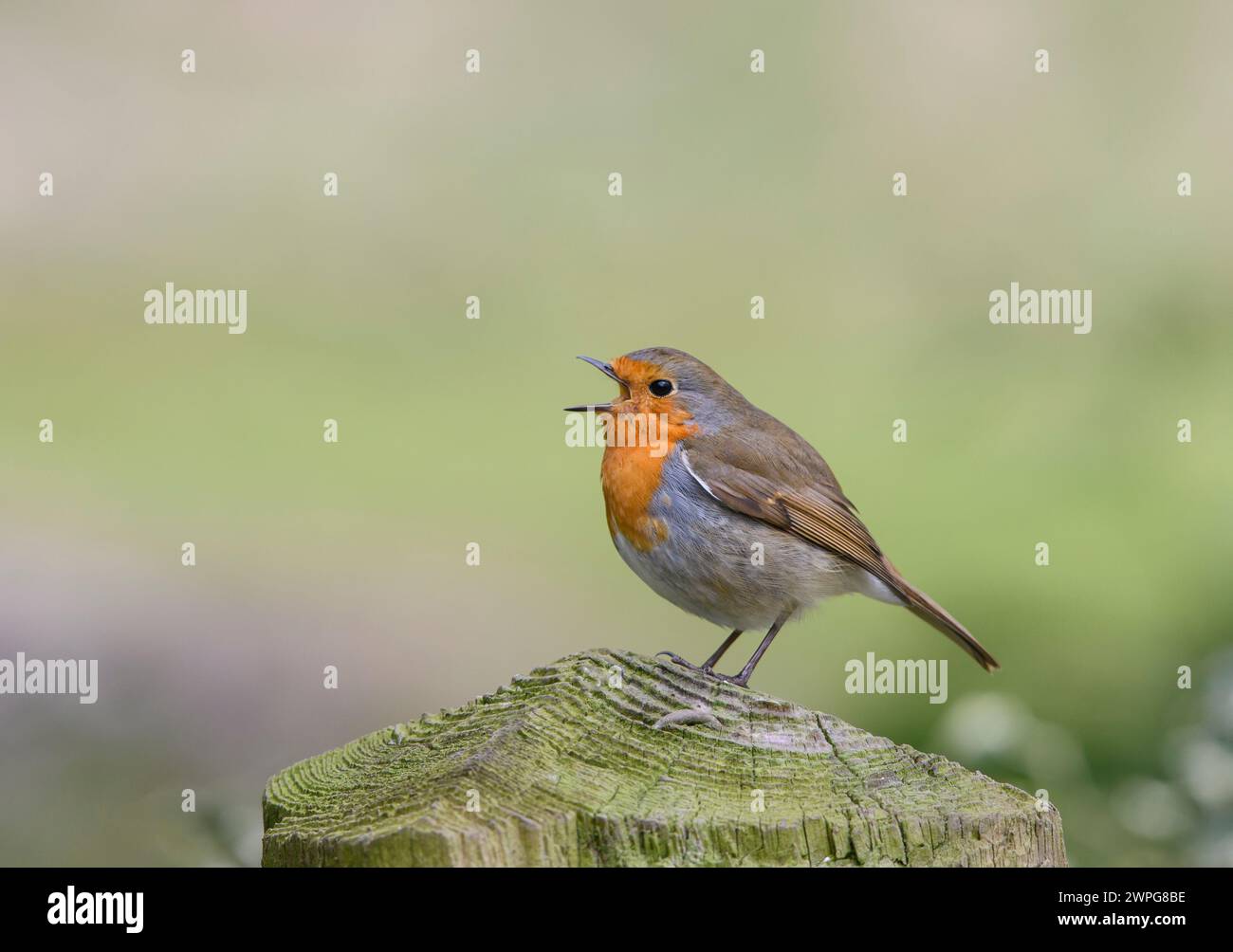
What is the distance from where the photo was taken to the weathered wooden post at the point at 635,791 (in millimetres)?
2322

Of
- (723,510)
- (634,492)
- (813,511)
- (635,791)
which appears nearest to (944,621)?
(813,511)

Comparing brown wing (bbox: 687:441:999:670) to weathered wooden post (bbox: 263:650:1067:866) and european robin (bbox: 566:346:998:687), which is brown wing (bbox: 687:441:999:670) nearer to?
european robin (bbox: 566:346:998:687)

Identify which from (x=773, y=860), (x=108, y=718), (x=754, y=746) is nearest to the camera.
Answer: (x=773, y=860)

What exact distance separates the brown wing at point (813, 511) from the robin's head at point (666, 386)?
0.18 meters

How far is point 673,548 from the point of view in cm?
470

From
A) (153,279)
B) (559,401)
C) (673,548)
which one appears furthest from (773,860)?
(153,279)

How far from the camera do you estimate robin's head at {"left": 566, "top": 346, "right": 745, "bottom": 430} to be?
197 inches

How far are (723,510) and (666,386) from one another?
0.49 meters

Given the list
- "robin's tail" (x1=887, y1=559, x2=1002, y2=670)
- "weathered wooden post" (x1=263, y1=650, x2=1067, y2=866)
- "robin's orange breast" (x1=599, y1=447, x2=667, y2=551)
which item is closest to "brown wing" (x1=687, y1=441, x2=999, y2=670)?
"robin's tail" (x1=887, y1=559, x2=1002, y2=670)

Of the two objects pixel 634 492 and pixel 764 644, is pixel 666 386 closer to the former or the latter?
pixel 634 492

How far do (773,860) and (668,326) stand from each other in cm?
604

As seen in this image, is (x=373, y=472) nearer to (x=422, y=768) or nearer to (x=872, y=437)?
(x=872, y=437)

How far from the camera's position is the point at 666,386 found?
5020 mm

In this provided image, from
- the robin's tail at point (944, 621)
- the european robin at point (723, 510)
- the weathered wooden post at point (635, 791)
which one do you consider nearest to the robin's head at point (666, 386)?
the european robin at point (723, 510)
